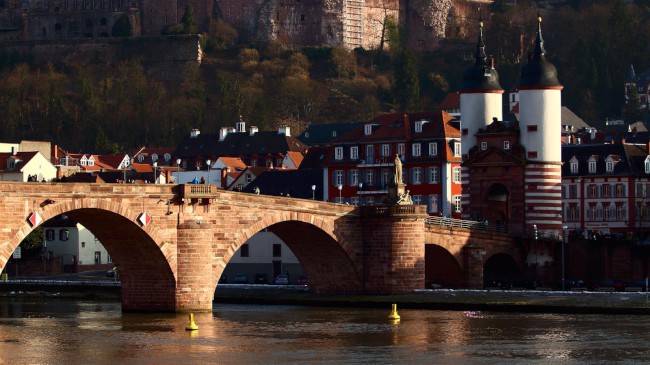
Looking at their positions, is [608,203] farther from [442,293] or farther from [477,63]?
[442,293]

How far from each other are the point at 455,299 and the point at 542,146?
21.5 metres

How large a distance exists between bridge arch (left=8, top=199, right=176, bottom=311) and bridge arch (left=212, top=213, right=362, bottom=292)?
8.01 meters

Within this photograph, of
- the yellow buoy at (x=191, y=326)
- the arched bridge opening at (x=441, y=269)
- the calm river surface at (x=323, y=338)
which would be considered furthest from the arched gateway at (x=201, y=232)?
the yellow buoy at (x=191, y=326)

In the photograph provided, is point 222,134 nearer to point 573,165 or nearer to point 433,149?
point 433,149

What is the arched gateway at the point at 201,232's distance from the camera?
293 feet

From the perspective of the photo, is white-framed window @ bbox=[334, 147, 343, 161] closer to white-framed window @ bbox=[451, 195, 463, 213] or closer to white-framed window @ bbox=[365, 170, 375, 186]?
white-framed window @ bbox=[365, 170, 375, 186]

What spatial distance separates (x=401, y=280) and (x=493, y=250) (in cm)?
1289

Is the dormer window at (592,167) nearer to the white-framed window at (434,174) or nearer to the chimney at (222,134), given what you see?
the white-framed window at (434,174)

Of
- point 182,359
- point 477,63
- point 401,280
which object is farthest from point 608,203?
point 182,359

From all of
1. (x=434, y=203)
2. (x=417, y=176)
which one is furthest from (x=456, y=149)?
(x=434, y=203)

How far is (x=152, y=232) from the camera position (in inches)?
3688

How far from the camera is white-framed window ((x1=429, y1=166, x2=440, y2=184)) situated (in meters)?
137

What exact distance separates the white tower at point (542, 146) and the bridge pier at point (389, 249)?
53.8 feet

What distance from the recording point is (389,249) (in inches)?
4257
